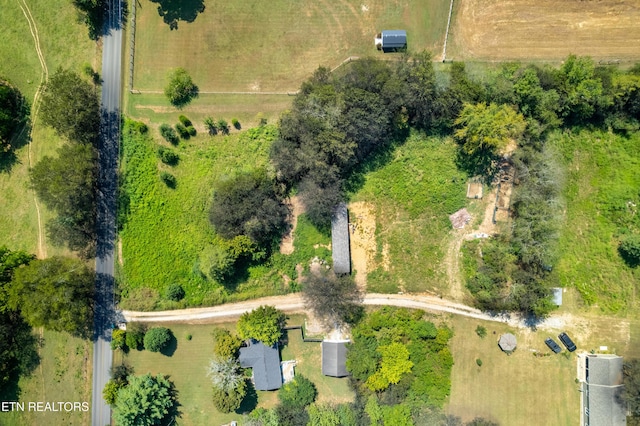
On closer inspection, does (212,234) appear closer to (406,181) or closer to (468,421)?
(406,181)

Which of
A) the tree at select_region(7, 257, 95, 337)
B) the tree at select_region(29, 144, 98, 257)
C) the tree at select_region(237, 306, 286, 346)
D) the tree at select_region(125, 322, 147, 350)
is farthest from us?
the tree at select_region(125, 322, 147, 350)

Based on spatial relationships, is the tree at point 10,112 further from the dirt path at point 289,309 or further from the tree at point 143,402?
the tree at point 143,402

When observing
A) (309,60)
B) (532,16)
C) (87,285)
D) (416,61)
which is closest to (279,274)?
(87,285)

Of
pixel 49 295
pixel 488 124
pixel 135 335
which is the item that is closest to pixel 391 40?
pixel 488 124

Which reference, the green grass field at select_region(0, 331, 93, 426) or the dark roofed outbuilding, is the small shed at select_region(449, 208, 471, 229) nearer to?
the dark roofed outbuilding

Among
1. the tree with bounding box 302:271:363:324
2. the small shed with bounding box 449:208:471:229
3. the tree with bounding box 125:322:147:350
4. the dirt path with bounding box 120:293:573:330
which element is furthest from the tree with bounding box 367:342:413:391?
the tree with bounding box 125:322:147:350
